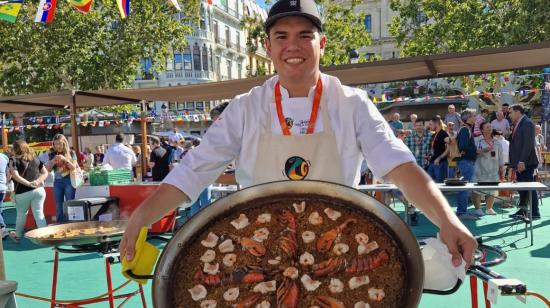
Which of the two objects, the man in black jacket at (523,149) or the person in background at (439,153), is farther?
the person in background at (439,153)

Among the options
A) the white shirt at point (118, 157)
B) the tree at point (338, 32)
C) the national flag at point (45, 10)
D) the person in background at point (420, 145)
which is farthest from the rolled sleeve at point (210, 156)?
the tree at point (338, 32)

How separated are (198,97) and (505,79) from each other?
30.0ft

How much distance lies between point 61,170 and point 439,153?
6.46 m

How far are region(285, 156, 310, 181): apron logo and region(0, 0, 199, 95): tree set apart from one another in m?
20.0

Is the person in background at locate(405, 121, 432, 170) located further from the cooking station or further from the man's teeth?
the man's teeth

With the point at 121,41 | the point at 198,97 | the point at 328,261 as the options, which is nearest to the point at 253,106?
the point at 328,261

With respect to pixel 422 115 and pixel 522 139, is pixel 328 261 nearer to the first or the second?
pixel 522 139

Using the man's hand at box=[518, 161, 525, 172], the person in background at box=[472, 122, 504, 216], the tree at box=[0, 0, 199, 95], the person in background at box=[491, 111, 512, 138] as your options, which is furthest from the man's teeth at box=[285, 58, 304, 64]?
the tree at box=[0, 0, 199, 95]

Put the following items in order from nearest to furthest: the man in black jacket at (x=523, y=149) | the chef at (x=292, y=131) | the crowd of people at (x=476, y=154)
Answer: the chef at (x=292, y=131) < the man in black jacket at (x=523, y=149) < the crowd of people at (x=476, y=154)

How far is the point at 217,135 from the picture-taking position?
151 centimetres

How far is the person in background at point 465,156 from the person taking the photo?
7723 millimetres

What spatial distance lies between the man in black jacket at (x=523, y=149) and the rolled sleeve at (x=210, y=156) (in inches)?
274

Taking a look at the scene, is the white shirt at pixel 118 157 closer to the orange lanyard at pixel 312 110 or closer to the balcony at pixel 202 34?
the orange lanyard at pixel 312 110

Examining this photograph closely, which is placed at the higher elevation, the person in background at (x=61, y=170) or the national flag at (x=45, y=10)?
the national flag at (x=45, y=10)
